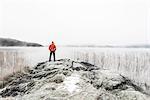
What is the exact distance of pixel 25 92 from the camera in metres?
10.9

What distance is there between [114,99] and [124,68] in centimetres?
641

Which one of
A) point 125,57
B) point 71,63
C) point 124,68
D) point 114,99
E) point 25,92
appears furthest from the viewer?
point 125,57

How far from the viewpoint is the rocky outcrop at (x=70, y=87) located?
32.6ft

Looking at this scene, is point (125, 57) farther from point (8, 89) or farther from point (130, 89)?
point (8, 89)

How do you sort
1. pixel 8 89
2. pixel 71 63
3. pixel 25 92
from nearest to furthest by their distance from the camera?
pixel 25 92, pixel 8 89, pixel 71 63

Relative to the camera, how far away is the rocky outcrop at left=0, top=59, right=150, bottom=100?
9930mm

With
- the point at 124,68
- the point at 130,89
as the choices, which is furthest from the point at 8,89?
the point at 124,68

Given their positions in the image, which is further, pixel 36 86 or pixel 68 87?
pixel 36 86

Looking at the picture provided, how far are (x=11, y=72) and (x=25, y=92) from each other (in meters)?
4.09

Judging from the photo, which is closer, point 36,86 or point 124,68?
point 36,86

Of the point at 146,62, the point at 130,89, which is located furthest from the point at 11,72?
the point at 146,62

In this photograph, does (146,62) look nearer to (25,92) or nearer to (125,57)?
(125,57)

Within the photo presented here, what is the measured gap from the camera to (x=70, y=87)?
33.8ft

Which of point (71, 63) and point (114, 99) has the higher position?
point (71, 63)
